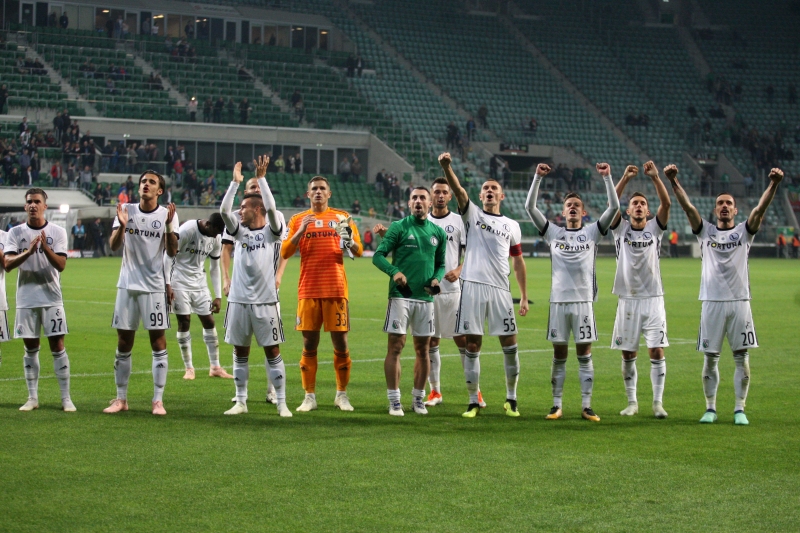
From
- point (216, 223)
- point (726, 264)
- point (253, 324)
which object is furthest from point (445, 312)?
point (726, 264)

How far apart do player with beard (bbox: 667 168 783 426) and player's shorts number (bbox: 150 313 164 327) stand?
5132mm

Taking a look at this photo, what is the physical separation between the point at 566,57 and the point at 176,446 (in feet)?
200

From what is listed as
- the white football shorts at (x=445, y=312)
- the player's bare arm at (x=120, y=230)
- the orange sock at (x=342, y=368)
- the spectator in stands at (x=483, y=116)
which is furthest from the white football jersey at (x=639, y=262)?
the spectator in stands at (x=483, y=116)

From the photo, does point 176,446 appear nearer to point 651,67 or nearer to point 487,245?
point 487,245

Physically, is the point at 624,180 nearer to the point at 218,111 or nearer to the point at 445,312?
the point at 445,312

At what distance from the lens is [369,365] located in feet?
46.5

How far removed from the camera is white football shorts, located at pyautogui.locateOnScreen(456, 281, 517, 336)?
10.2m

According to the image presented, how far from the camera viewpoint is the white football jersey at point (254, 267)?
10227mm

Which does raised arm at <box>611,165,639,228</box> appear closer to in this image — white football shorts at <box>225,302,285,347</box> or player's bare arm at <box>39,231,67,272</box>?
white football shorts at <box>225,302,285,347</box>

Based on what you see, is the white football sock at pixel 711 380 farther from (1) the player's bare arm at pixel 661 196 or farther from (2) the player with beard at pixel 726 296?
(1) the player's bare arm at pixel 661 196

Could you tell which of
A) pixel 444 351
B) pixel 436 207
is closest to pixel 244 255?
pixel 436 207

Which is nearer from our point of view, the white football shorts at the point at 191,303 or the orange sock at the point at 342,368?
the orange sock at the point at 342,368

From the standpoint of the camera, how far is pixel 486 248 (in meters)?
10.4

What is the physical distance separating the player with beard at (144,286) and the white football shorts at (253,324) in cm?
64
